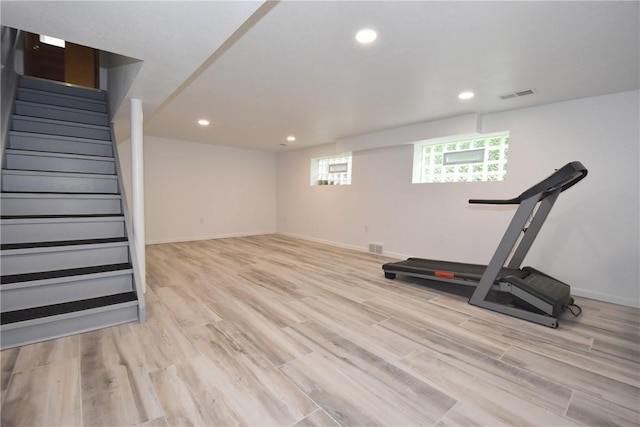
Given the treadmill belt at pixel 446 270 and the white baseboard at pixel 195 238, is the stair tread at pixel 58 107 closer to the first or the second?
the white baseboard at pixel 195 238

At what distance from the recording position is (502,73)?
8.64 feet

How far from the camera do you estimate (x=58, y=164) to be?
9.70 feet

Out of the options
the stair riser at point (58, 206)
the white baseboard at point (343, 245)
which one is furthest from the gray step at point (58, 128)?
the white baseboard at point (343, 245)

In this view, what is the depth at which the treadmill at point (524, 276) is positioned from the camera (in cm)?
252

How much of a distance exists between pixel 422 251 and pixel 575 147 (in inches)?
94.2

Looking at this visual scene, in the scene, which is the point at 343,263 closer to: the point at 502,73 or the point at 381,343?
the point at 381,343

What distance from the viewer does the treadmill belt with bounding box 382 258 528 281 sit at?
123 inches

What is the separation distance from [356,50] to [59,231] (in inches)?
118

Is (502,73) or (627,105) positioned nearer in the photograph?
(502,73)

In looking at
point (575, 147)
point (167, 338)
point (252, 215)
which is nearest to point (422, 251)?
point (575, 147)

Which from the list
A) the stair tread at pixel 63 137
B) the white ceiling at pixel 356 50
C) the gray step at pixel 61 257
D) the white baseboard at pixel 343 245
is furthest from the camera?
the white baseboard at pixel 343 245

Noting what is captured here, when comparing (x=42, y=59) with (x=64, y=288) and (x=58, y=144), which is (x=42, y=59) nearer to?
(x=58, y=144)

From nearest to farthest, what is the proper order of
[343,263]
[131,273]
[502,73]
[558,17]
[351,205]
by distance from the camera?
1. [558,17]
2. [131,273]
3. [502,73]
4. [343,263]
5. [351,205]

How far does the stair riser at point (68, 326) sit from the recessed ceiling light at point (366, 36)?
2.77 meters
